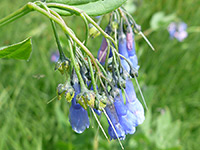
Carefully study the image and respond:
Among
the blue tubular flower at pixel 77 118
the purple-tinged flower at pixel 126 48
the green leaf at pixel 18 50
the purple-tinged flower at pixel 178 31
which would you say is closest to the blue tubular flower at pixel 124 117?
the blue tubular flower at pixel 77 118

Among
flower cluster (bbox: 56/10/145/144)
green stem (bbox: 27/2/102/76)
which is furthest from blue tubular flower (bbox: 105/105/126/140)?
green stem (bbox: 27/2/102/76)

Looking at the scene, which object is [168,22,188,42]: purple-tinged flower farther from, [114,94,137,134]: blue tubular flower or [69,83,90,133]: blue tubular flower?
[69,83,90,133]: blue tubular flower

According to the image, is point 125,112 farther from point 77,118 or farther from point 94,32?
point 94,32

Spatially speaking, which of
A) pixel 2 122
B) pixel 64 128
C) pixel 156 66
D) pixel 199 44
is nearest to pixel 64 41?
pixel 64 128

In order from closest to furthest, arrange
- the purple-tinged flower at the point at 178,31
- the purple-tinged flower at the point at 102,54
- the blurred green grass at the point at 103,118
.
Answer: the purple-tinged flower at the point at 102,54 → the blurred green grass at the point at 103,118 → the purple-tinged flower at the point at 178,31

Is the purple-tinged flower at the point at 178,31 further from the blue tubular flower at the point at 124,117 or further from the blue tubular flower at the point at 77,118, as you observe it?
the blue tubular flower at the point at 77,118
